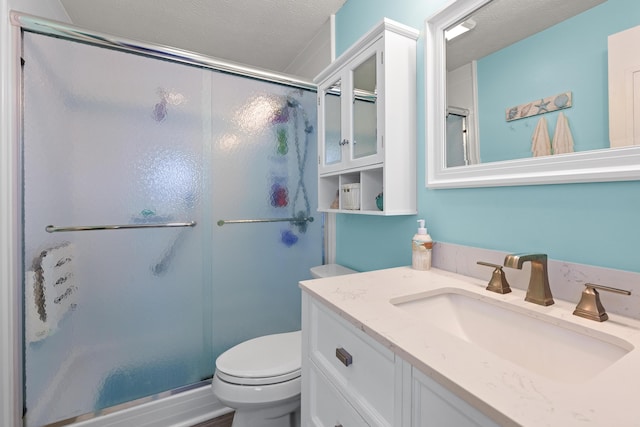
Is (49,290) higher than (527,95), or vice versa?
(527,95)

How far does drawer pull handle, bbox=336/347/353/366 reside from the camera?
660mm

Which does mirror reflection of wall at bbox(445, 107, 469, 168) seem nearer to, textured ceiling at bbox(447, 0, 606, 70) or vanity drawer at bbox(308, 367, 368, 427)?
textured ceiling at bbox(447, 0, 606, 70)

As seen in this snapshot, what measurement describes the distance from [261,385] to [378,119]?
3.70 ft

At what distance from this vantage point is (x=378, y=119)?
1137 millimetres

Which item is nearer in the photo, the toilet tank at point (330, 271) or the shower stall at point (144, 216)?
the shower stall at point (144, 216)

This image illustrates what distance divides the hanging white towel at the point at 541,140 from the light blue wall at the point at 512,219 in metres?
0.09

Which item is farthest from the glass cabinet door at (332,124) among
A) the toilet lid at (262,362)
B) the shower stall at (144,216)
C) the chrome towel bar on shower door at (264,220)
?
the toilet lid at (262,362)

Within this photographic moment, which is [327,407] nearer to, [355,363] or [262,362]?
[355,363]

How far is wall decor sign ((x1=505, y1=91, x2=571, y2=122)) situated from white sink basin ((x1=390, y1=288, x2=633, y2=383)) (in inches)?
20.6

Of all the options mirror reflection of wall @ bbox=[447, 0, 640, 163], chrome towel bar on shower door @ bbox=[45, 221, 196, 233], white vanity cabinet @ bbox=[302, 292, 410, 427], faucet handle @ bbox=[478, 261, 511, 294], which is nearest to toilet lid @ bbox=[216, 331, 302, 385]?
white vanity cabinet @ bbox=[302, 292, 410, 427]

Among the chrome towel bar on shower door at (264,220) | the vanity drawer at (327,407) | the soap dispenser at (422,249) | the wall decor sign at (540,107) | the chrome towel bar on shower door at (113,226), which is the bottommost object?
the vanity drawer at (327,407)

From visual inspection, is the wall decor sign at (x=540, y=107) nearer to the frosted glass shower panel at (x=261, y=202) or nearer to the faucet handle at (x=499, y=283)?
the faucet handle at (x=499, y=283)

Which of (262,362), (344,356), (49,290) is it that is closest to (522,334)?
(344,356)

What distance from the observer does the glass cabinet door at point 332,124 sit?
4.64 ft
